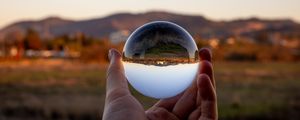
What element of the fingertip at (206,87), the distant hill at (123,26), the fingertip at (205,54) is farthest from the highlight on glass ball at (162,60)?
the distant hill at (123,26)

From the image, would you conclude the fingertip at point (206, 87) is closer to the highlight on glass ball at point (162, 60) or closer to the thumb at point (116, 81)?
the highlight on glass ball at point (162, 60)

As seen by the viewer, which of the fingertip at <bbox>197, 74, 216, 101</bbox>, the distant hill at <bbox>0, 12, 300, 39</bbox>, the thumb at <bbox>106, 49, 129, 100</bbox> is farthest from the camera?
the distant hill at <bbox>0, 12, 300, 39</bbox>

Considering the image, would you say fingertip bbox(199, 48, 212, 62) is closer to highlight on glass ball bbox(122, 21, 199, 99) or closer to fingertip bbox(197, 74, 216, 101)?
highlight on glass ball bbox(122, 21, 199, 99)

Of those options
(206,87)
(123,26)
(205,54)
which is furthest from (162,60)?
(123,26)

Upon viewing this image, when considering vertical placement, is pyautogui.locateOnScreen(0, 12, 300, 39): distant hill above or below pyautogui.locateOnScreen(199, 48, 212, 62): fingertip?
above

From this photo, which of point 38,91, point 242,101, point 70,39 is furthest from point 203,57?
point 70,39

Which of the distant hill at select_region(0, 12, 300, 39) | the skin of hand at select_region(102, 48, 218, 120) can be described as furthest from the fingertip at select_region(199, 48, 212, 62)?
the distant hill at select_region(0, 12, 300, 39)

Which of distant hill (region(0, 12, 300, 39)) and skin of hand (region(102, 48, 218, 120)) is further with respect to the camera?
distant hill (region(0, 12, 300, 39))

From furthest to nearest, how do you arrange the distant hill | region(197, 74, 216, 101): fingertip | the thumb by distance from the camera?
the distant hill → the thumb → region(197, 74, 216, 101): fingertip
